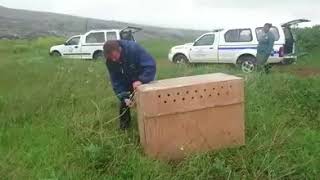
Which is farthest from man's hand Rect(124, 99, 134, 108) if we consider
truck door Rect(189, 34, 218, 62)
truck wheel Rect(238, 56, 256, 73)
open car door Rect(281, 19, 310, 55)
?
truck door Rect(189, 34, 218, 62)

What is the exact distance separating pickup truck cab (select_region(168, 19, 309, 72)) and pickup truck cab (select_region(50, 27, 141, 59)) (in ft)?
12.8

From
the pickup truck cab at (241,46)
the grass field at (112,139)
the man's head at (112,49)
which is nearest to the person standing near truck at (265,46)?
the pickup truck cab at (241,46)

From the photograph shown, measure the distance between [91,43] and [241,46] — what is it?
24.6 ft

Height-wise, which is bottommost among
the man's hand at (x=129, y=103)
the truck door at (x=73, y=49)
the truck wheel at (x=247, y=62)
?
the truck wheel at (x=247, y=62)

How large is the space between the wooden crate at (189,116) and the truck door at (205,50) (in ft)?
36.8

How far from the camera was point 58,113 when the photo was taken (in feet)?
26.4

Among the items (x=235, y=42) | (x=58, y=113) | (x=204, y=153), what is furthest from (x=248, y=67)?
(x=204, y=153)

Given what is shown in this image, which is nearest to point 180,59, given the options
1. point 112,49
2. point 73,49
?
point 73,49

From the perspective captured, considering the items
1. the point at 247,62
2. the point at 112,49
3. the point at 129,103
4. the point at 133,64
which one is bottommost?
the point at 247,62

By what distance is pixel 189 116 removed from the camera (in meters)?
6.37

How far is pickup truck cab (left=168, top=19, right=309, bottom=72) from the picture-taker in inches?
643

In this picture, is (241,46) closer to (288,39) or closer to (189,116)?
(288,39)

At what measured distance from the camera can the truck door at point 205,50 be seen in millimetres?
17844

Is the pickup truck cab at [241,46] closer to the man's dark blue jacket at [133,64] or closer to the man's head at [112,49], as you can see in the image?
the man's dark blue jacket at [133,64]
